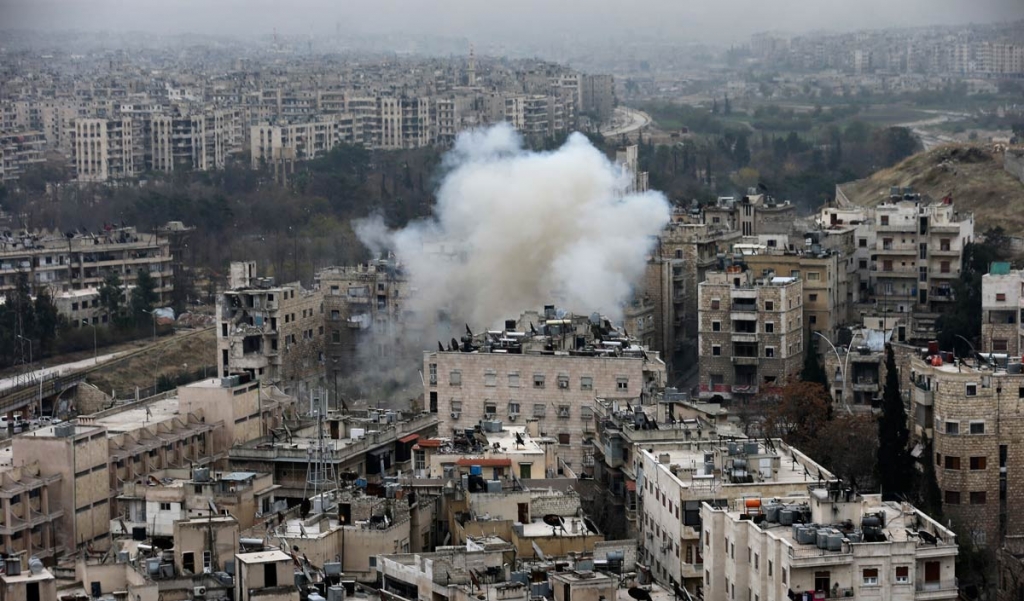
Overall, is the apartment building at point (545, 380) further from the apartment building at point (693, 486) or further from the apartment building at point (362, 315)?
the apartment building at point (362, 315)

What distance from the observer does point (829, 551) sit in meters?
29.4

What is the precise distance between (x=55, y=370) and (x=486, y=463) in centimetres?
2520

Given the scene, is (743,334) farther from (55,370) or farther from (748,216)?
(55,370)

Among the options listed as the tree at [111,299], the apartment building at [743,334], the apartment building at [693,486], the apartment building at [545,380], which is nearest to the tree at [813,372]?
the apartment building at [743,334]

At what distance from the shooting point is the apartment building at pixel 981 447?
3931 centimetres

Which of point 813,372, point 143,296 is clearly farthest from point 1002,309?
point 143,296

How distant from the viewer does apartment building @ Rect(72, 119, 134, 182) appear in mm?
109812

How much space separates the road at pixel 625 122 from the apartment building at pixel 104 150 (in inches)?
1075

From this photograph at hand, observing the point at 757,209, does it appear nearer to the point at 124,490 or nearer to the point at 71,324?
the point at 71,324

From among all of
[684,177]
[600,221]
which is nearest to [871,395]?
[600,221]

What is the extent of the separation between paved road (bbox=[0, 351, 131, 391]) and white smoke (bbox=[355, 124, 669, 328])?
7.58m

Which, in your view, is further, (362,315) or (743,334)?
(362,315)

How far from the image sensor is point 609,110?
153 metres

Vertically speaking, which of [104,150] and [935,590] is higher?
[104,150]
